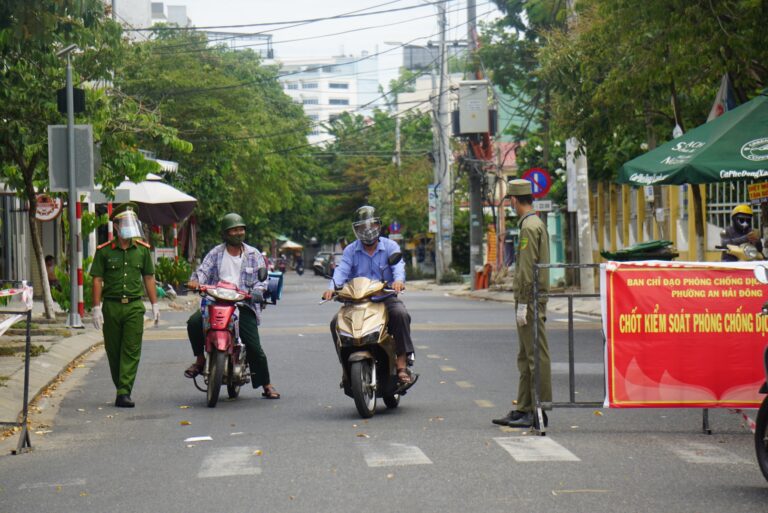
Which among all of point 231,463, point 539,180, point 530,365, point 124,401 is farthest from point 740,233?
point 539,180

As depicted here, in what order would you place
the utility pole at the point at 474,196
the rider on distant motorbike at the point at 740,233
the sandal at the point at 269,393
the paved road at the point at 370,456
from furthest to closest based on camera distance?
the utility pole at the point at 474,196
the rider on distant motorbike at the point at 740,233
the sandal at the point at 269,393
the paved road at the point at 370,456

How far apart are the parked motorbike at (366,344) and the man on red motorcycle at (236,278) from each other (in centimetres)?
157

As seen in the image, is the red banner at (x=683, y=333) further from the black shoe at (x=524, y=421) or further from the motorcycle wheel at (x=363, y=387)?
the motorcycle wheel at (x=363, y=387)

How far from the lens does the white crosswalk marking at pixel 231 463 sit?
8172 millimetres

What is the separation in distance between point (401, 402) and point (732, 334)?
11.9 ft

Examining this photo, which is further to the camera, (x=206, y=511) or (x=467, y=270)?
(x=467, y=270)

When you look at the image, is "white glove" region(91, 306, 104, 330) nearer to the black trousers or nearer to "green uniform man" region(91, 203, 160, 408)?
"green uniform man" region(91, 203, 160, 408)

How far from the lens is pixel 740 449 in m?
8.88

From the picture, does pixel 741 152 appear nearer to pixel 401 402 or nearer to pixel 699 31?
pixel 699 31

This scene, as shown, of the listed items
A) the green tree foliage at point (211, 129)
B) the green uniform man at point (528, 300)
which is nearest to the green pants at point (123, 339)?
the green uniform man at point (528, 300)

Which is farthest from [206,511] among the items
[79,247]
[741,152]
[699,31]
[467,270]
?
[467,270]

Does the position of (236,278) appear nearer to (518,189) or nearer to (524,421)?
(518,189)

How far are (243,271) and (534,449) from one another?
434 cm

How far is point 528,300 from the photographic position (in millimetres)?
9836
